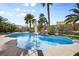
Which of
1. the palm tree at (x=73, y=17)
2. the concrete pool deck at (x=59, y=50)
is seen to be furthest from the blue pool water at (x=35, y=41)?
the palm tree at (x=73, y=17)

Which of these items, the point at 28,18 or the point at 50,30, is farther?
the point at 50,30

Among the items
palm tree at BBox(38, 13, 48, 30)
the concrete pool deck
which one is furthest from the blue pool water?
palm tree at BBox(38, 13, 48, 30)

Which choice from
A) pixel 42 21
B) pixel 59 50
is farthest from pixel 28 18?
pixel 59 50

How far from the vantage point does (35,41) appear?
3.30 metres

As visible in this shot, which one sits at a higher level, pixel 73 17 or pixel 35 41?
pixel 73 17

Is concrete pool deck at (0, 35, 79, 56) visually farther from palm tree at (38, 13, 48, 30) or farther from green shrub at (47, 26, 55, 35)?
palm tree at (38, 13, 48, 30)

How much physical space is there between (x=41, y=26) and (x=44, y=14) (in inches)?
9.0

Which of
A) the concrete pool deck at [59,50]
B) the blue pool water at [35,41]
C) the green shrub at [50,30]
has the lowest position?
the concrete pool deck at [59,50]

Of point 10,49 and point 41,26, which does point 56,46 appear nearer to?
point 41,26

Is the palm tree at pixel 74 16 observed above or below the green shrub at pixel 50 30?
above

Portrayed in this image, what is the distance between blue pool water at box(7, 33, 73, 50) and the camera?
3281 millimetres

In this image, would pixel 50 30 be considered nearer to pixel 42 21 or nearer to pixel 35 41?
pixel 42 21

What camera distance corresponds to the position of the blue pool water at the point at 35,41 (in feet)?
10.8

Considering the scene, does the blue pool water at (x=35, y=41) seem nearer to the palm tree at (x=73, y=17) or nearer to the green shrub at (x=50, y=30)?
the green shrub at (x=50, y=30)
